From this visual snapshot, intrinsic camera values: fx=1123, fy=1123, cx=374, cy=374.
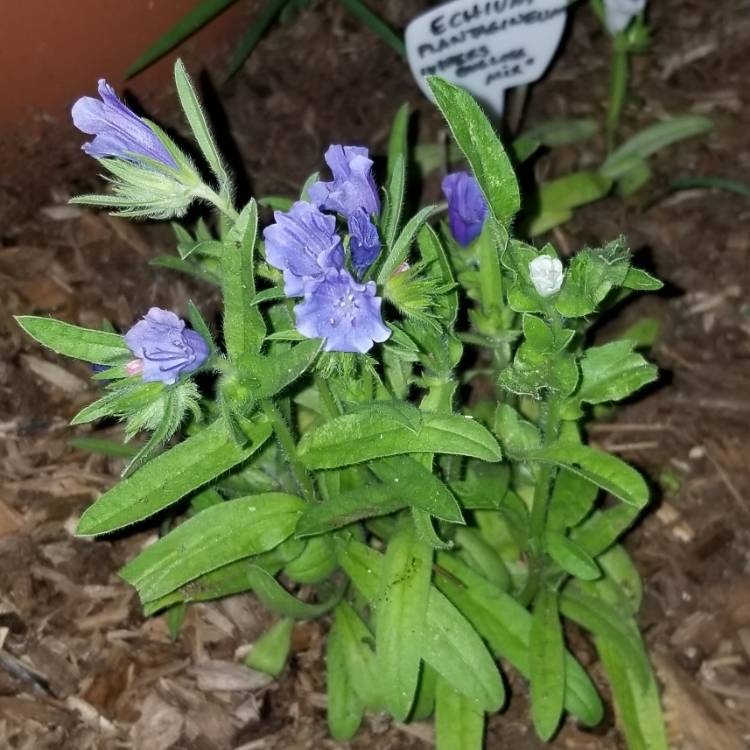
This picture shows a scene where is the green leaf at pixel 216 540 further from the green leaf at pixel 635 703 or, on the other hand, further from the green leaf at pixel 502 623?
the green leaf at pixel 635 703

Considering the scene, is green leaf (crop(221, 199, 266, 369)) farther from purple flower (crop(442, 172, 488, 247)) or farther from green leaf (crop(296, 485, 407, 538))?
purple flower (crop(442, 172, 488, 247))

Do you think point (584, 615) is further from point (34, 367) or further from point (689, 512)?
point (34, 367)

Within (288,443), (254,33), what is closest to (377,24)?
(254,33)

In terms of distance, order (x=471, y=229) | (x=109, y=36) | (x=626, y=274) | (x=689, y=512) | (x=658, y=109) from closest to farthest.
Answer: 1. (x=626, y=274)
2. (x=471, y=229)
3. (x=689, y=512)
4. (x=109, y=36)
5. (x=658, y=109)

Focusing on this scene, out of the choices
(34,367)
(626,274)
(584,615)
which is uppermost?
(626,274)

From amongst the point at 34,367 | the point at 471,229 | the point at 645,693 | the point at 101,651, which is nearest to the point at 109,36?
the point at 34,367

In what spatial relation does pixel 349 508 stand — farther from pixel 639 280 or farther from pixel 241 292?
pixel 639 280

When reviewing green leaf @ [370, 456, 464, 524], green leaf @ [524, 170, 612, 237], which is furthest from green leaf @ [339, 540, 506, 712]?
green leaf @ [524, 170, 612, 237]

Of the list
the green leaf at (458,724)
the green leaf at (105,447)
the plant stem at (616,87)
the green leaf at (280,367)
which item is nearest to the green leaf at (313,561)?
the green leaf at (458,724)
